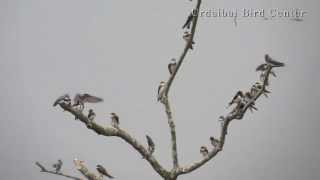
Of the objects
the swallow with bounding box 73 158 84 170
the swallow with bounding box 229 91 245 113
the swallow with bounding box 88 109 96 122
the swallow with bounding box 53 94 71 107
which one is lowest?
the swallow with bounding box 73 158 84 170

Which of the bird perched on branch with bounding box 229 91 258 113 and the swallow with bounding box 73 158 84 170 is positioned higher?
the bird perched on branch with bounding box 229 91 258 113

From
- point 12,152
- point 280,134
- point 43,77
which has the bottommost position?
point 12,152

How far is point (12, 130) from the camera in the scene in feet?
18.3

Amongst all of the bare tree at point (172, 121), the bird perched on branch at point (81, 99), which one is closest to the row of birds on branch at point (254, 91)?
the bare tree at point (172, 121)

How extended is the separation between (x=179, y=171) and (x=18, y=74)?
428 cm

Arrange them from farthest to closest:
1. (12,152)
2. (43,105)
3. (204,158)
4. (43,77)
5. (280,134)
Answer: (12,152) → (280,134) → (43,105) → (43,77) → (204,158)

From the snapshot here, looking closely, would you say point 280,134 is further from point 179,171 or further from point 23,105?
point 179,171

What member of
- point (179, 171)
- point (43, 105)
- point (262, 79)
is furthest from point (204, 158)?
point (43, 105)

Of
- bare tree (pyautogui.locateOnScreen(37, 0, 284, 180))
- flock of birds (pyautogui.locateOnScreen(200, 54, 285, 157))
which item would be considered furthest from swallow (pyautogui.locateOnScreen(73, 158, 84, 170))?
flock of birds (pyautogui.locateOnScreen(200, 54, 285, 157))

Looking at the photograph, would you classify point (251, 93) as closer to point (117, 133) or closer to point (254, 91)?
point (254, 91)

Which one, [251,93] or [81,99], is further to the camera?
[251,93]

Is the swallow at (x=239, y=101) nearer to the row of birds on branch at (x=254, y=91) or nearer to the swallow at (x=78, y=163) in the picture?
the row of birds on branch at (x=254, y=91)

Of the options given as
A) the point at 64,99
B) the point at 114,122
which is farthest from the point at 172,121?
the point at 64,99

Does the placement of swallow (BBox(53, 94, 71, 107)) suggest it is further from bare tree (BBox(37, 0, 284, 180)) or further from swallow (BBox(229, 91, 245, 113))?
swallow (BBox(229, 91, 245, 113))
